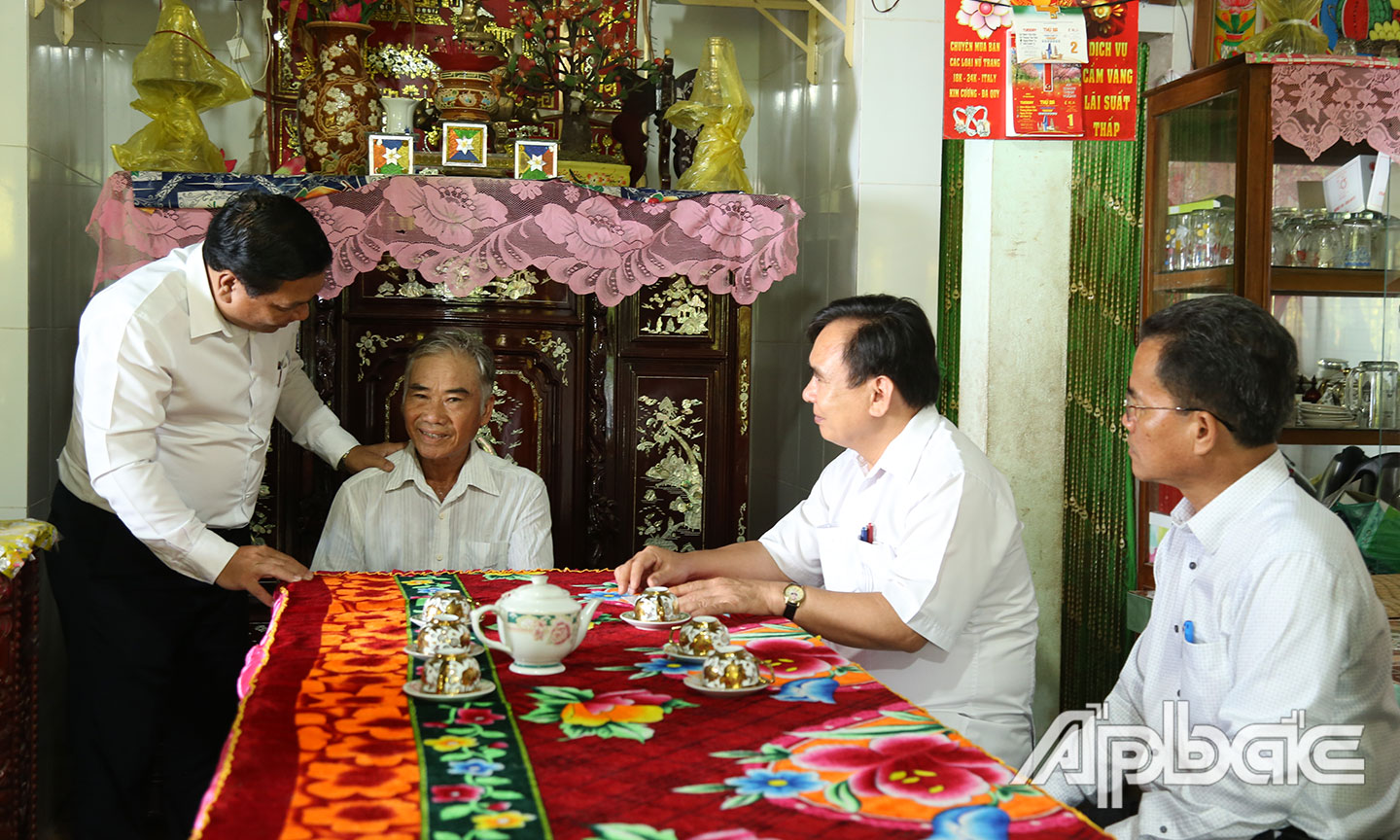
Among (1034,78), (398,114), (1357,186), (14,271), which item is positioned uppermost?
(1034,78)

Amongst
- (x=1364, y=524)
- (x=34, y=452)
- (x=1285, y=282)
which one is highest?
(x=1285, y=282)

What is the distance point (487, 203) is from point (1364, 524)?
A: 2.58 m

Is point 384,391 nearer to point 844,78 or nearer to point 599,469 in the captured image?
point 599,469

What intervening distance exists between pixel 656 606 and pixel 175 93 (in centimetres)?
231

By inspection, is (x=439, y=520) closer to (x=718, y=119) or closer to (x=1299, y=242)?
(x=718, y=119)

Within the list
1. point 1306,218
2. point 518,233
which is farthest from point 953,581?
point 1306,218

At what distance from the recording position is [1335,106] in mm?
3385

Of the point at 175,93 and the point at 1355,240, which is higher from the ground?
the point at 175,93

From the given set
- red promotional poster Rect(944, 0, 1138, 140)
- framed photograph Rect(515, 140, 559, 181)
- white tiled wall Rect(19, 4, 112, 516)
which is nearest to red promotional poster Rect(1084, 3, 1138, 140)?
red promotional poster Rect(944, 0, 1138, 140)

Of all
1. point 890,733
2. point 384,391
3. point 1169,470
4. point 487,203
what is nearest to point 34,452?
point 384,391

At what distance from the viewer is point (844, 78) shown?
3.79m

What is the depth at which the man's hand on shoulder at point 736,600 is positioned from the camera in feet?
6.86

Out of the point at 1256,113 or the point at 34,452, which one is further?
the point at 1256,113

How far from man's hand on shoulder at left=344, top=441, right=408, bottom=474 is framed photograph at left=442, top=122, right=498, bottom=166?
90 centimetres
